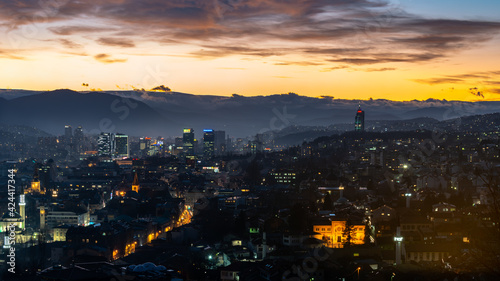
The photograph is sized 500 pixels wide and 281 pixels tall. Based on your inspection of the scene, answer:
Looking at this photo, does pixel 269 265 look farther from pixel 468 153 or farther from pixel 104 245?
pixel 468 153

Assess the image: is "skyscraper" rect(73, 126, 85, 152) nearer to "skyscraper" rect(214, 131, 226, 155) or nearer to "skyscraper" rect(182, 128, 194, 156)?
"skyscraper" rect(182, 128, 194, 156)

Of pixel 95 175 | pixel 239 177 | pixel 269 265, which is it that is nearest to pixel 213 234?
pixel 269 265

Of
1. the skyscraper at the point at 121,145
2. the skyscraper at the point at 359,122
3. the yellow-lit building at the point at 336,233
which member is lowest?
the skyscraper at the point at 121,145

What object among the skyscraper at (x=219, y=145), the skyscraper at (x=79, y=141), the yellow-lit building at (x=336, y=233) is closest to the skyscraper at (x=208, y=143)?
the skyscraper at (x=219, y=145)

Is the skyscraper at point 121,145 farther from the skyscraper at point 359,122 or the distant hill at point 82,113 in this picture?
the skyscraper at point 359,122

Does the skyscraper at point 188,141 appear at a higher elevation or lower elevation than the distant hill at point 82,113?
lower

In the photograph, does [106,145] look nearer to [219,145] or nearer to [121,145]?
[121,145]

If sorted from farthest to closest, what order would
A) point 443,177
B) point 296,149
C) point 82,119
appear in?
point 82,119
point 296,149
point 443,177

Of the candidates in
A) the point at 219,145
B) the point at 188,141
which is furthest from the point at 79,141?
the point at 219,145
